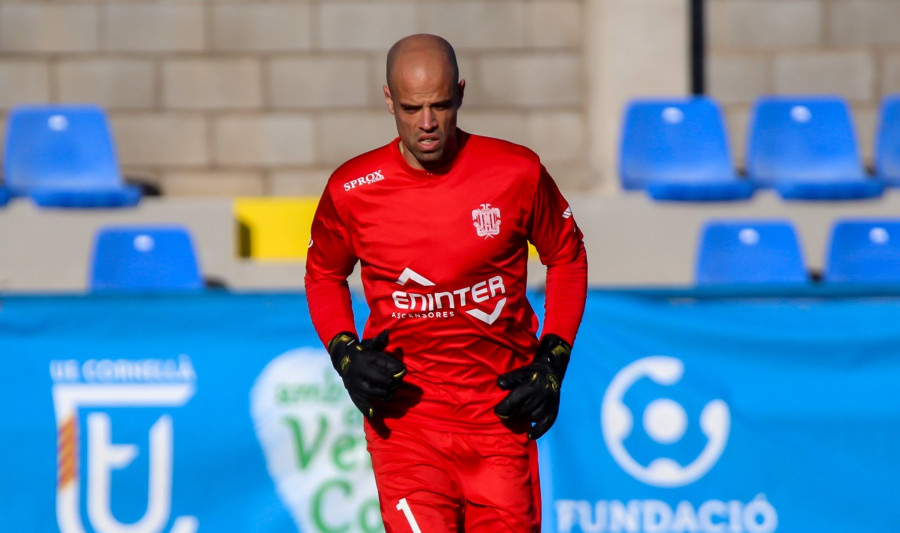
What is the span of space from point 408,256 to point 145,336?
1.71 m

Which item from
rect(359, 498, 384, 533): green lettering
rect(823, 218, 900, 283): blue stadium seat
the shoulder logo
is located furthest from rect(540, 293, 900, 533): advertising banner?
rect(823, 218, 900, 283): blue stadium seat

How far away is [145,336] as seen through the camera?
461cm

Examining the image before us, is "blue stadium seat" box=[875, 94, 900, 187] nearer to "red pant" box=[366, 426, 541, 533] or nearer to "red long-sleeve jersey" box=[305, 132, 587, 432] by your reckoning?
"red long-sleeve jersey" box=[305, 132, 587, 432]

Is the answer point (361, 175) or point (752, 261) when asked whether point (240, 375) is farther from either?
point (752, 261)

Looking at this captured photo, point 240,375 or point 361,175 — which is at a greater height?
point 361,175

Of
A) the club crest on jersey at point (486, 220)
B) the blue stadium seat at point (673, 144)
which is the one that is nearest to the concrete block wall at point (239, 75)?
the blue stadium seat at point (673, 144)

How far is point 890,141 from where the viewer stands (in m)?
8.65

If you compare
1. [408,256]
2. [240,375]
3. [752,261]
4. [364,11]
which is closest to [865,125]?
[752,261]

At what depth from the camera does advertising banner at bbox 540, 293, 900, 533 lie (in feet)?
14.9

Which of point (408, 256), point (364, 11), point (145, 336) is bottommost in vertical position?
point (145, 336)

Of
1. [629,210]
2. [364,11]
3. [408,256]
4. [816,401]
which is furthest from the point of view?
[364,11]

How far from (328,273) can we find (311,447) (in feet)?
4.21

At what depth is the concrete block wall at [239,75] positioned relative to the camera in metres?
9.00

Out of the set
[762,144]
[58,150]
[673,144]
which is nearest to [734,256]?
[673,144]
